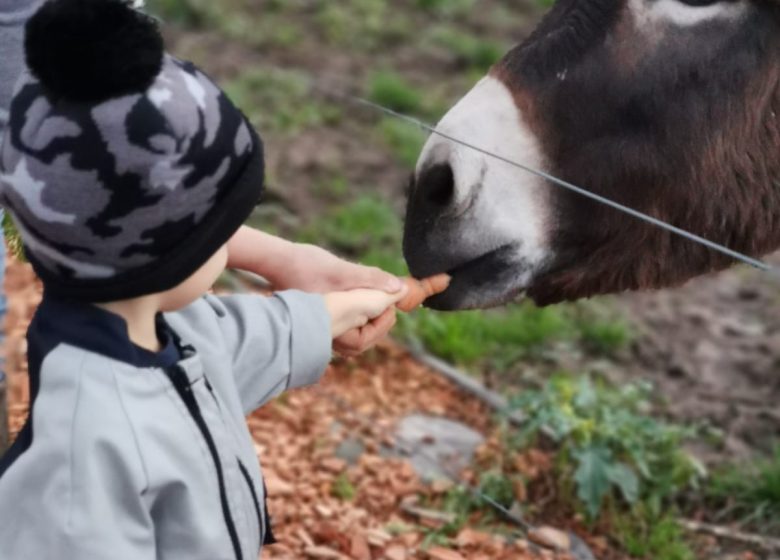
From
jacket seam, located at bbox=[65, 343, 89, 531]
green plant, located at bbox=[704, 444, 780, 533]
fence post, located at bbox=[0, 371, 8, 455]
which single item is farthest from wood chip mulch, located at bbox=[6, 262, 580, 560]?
jacket seam, located at bbox=[65, 343, 89, 531]

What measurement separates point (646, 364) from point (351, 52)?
3.24 m

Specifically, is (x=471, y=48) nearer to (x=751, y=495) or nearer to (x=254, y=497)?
(x=751, y=495)

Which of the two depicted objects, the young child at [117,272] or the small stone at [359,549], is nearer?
the young child at [117,272]

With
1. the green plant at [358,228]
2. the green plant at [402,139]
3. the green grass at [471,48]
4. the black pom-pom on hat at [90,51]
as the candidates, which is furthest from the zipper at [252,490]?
the green grass at [471,48]

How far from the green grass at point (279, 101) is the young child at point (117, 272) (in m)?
4.17

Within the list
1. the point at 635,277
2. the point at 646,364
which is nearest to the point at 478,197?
the point at 635,277

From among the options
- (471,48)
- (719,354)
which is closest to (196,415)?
(719,354)

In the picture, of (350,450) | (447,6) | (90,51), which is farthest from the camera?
(447,6)

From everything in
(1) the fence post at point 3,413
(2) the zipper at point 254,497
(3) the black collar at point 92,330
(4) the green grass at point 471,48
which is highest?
(4) the green grass at point 471,48

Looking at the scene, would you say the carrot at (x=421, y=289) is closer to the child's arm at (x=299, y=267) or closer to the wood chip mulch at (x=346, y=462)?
the child's arm at (x=299, y=267)

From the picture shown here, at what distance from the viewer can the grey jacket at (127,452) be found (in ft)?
5.13

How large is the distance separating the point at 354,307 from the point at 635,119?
74 centimetres

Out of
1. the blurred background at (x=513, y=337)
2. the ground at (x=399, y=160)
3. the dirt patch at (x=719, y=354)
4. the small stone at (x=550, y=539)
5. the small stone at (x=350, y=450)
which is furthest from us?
the ground at (x=399, y=160)

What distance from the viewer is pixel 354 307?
6.86ft
